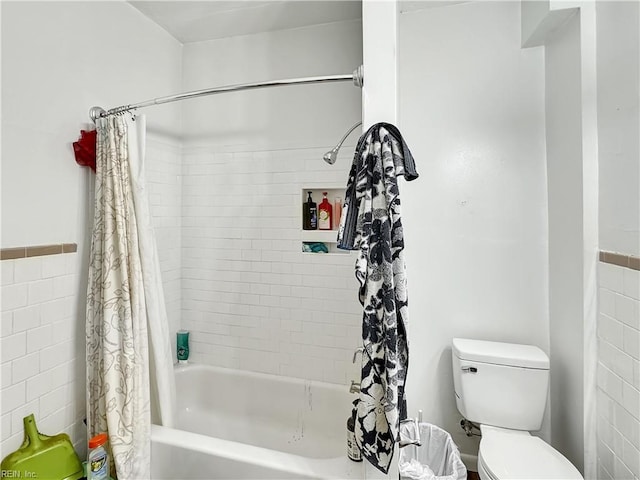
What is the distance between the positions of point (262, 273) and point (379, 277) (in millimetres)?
1169

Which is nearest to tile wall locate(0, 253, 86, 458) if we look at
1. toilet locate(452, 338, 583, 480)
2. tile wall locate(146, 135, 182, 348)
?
tile wall locate(146, 135, 182, 348)

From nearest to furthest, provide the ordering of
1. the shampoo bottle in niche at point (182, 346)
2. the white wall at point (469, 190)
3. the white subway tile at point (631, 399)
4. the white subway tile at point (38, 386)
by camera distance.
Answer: the white subway tile at point (631, 399) < the white subway tile at point (38, 386) < the white wall at point (469, 190) < the shampoo bottle in niche at point (182, 346)

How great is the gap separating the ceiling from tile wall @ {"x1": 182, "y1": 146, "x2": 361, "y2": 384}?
0.76 meters

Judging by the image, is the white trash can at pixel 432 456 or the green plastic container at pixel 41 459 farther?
the white trash can at pixel 432 456

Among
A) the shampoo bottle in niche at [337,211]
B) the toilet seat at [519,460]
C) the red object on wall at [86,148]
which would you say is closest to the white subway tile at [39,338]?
the red object on wall at [86,148]

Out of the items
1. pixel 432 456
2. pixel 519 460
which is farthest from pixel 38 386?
pixel 519 460

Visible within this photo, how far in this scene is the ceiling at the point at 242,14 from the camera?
1.93 metres

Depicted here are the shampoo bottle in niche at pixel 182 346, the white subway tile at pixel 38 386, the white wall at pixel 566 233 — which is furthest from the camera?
the shampoo bottle in niche at pixel 182 346

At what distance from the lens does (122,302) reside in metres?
1.51

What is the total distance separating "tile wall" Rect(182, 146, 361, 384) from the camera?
2.07 m

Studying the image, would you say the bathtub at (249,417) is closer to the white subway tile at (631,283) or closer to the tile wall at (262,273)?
the tile wall at (262,273)

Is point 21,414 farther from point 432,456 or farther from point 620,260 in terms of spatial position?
point 620,260

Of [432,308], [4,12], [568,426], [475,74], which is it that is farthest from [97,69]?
[568,426]

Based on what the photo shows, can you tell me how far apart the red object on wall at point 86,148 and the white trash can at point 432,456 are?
74.1 inches
